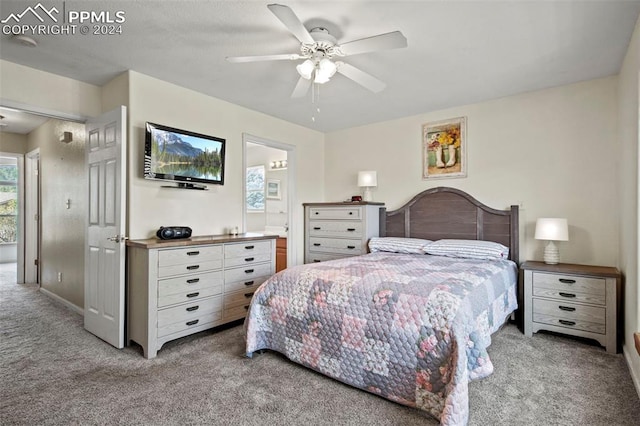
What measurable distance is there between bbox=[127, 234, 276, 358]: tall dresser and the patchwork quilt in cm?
71

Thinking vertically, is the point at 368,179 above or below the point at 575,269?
above

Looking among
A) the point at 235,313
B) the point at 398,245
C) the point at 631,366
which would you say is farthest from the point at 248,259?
the point at 631,366

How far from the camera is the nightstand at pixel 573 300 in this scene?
9.04 feet

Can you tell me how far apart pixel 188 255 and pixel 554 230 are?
11.2 ft

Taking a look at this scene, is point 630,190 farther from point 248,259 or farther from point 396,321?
point 248,259

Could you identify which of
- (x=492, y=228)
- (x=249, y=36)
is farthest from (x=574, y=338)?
(x=249, y=36)

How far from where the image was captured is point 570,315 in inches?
115

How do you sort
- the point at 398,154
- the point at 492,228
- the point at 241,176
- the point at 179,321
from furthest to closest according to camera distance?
the point at 398,154, the point at 241,176, the point at 492,228, the point at 179,321

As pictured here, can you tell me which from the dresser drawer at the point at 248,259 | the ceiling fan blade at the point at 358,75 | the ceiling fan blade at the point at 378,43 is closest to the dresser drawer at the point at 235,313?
the dresser drawer at the point at 248,259

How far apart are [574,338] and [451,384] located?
2131 millimetres

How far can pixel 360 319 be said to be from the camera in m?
2.12

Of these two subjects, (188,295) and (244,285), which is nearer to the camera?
(188,295)

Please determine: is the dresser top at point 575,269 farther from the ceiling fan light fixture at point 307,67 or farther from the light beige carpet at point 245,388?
the ceiling fan light fixture at point 307,67

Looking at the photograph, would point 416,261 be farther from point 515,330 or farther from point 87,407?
point 87,407
